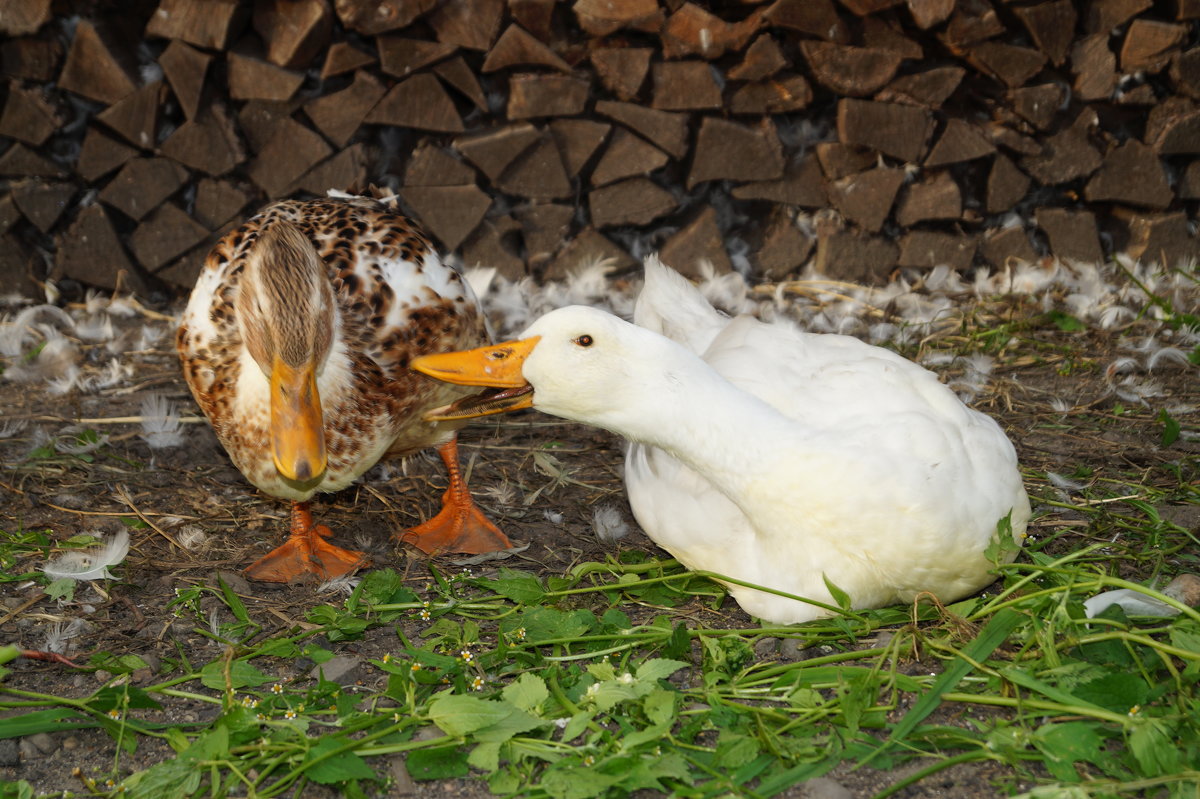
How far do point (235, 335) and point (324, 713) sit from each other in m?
0.96

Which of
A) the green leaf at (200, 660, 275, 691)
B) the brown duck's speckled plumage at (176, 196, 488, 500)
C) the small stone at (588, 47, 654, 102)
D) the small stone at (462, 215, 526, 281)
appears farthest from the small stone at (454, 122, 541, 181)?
the green leaf at (200, 660, 275, 691)

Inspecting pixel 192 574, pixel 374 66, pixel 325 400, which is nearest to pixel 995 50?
pixel 374 66

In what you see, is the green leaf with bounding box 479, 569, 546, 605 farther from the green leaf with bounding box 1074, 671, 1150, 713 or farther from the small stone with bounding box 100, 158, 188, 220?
the small stone with bounding box 100, 158, 188, 220

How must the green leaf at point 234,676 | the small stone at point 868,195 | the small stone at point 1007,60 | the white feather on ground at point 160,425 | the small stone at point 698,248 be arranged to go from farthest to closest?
the small stone at point 698,248, the small stone at point 868,195, the small stone at point 1007,60, the white feather on ground at point 160,425, the green leaf at point 234,676

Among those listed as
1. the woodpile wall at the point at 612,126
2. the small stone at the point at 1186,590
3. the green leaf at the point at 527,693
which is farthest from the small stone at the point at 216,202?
the small stone at the point at 1186,590

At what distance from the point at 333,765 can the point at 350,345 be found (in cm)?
104

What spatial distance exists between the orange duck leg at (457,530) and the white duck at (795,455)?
0.55 m

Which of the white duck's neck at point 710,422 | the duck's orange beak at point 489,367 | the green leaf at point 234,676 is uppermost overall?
the duck's orange beak at point 489,367

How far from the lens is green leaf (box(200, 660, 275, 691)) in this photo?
2.02m

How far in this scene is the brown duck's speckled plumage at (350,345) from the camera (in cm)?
243

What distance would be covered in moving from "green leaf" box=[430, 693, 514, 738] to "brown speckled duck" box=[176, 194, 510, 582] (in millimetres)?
654

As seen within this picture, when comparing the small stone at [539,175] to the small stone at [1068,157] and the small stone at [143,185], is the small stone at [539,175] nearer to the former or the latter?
the small stone at [143,185]

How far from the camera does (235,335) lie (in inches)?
97.0

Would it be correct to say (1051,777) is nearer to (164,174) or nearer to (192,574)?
(192,574)
